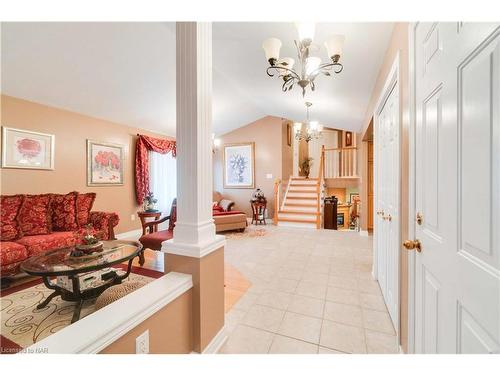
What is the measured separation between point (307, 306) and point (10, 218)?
3.71 m

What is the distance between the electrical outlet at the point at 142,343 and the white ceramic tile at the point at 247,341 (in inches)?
26.8

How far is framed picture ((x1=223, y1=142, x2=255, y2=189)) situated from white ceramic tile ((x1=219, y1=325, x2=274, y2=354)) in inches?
206

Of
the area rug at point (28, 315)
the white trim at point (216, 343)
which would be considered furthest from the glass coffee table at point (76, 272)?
the white trim at point (216, 343)

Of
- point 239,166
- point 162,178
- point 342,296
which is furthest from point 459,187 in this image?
point 239,166

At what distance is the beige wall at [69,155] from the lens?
3119 mm

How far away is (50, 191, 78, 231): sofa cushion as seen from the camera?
3146mm

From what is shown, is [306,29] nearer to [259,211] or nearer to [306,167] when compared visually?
[259,211]

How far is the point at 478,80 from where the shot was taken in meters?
0.67

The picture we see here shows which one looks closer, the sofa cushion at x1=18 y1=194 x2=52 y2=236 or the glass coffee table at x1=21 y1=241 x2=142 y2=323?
the glass coffee table at x1=21 y1=241 x2=142 y2=323

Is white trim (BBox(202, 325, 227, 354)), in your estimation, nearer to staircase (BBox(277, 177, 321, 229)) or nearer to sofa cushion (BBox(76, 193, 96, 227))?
sofa cushion (BBox(76, 193, 96, 227))

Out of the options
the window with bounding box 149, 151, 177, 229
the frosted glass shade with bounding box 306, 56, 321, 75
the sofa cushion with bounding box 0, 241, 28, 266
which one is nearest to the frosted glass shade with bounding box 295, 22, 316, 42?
the frosted glass shade with bounding box 306, 56, 321, 75

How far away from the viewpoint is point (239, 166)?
6906mm
